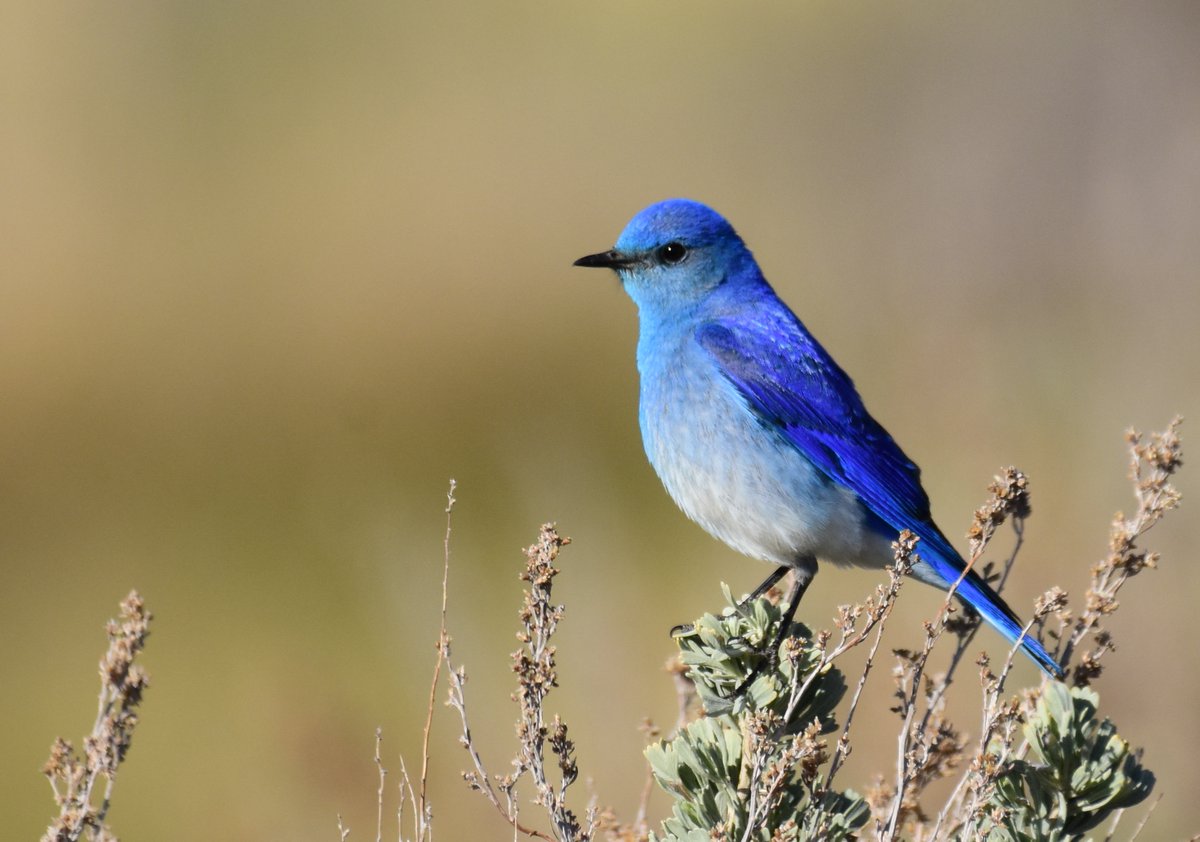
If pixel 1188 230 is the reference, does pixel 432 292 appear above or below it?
above

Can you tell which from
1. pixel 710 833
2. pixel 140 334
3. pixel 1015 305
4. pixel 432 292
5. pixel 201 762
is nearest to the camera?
pixel 710 833

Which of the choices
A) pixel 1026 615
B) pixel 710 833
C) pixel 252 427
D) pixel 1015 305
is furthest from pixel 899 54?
pixel 710 833

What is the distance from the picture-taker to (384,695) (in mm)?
7457

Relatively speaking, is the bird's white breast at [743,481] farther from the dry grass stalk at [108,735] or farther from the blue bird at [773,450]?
the dry grass stalk at [108,735]

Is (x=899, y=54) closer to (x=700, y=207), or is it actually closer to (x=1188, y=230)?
(x=1188, y=230)

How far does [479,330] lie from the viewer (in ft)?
40.8

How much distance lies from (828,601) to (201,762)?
11.1 ft

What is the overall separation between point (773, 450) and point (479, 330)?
28.7 feet

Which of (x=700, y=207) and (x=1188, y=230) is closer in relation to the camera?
(x=700, y=207)

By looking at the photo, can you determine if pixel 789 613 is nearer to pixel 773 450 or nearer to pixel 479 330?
pixel 773 450

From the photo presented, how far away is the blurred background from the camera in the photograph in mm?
5641

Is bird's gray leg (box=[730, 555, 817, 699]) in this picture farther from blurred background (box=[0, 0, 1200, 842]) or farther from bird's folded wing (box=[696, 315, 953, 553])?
blurred background (box=[0, 0, 1200, 842])

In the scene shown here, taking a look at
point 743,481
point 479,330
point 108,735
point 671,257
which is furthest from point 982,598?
point 479,330

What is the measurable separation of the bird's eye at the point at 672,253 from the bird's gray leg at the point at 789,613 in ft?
3.43
